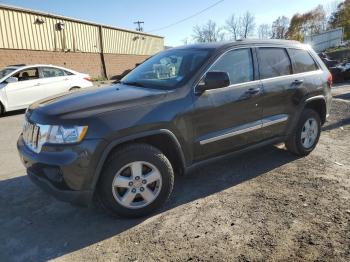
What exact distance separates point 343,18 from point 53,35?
62863 mm

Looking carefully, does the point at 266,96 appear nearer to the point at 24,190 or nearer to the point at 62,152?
the point at 62,152

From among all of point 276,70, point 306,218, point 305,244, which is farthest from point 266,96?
point 305,244

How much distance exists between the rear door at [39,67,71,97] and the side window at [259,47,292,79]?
8.24 metres

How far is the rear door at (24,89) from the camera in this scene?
10586 mm

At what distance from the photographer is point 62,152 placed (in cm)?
325

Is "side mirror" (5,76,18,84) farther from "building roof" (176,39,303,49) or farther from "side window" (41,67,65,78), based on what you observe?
"building roof" (176,39,303,49)

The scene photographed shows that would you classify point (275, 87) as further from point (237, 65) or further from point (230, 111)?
point (230, 111)

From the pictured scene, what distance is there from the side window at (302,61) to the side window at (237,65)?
975 mm

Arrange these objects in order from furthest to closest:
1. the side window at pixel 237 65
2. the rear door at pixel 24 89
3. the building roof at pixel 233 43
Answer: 1. the rear door at pixel 24 89
2. the building roof at pixel 233 43
3. the side window at pixel 237 65

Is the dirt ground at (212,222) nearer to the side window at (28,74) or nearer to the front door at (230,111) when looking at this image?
the front door at (230,111)

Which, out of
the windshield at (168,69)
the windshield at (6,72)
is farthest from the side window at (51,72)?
the windshield at (168,69)

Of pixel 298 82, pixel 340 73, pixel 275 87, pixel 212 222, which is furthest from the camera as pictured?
pixel 340 73

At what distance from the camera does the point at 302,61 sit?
532 centimetres

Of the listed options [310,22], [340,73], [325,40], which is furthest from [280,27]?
[340,73]
